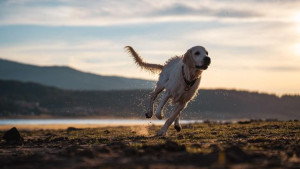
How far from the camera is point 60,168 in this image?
7.43m

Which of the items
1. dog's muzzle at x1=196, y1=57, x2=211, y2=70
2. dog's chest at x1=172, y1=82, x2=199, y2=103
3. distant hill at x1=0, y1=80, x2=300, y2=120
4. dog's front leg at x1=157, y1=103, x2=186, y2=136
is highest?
distant hill at x1=0, y1=80, x2=300, y2=120

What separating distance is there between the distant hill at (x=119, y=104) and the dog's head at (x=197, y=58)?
5626 centimetres

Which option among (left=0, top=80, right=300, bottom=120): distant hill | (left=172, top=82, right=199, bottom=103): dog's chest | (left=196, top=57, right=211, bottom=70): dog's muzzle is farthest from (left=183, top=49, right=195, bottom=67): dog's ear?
(left=0, top=80, right=300, bottom=120): distant hill

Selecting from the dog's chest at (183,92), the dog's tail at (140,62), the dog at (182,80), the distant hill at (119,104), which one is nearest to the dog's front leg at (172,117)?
the dog at (182,80)

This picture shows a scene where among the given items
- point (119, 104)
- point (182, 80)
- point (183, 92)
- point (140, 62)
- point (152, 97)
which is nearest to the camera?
point (182, 80)

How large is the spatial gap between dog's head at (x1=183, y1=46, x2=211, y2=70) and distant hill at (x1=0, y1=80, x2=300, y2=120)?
5626 centimetres

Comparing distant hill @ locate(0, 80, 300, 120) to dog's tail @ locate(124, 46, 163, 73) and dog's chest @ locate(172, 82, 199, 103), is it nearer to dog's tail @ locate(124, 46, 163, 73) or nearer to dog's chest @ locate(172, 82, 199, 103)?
dog's tail @ locate(124, 46, 163, 73)

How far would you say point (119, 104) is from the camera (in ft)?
332

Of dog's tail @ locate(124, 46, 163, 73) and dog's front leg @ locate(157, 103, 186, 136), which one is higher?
dog's tail @ locate(124, 46, 163, 73)

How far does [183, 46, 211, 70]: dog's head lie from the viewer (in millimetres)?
13125

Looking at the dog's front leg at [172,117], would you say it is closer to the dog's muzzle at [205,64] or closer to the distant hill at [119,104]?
the dog's muzzle at [205,64]

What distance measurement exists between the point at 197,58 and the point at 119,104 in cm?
8845

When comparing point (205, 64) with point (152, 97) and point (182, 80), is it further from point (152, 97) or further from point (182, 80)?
point (152, 97)

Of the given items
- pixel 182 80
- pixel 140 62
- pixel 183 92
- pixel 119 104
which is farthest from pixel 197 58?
pixel 119 104
